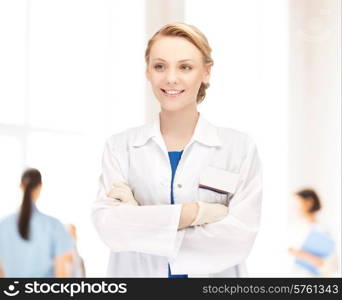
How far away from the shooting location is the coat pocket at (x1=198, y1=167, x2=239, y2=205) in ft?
4.15

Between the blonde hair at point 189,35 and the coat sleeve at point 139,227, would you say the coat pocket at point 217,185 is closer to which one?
the coat sleeve at point 139,227

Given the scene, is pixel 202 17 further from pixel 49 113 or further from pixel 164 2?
pixel 49 113

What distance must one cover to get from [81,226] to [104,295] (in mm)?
206

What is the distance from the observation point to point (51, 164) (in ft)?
4.77

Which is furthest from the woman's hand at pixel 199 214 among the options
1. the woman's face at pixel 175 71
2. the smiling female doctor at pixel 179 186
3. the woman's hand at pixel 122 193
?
the woman's face at pixel 175 71

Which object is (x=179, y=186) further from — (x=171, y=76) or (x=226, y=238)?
(x=171, y=76)

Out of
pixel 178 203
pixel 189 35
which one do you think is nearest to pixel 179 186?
pixel 178 203

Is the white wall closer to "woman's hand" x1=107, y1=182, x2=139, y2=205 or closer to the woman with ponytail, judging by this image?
"woman's hand" x1=107, y1=182, x2=139, y2=205

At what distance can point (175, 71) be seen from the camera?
1273mm

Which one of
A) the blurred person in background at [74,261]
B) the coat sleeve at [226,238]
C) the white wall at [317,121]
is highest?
the white wall at [317,121]

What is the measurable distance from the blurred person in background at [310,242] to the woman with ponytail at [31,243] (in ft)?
2.18

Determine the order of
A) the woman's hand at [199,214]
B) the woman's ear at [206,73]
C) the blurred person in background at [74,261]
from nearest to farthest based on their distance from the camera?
the woman's hand at [199,214]
the woman's ear at [206,73]
the blurred person in background at [74,261]

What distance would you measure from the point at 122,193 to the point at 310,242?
607mm

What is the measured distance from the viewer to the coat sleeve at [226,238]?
1224 mm
